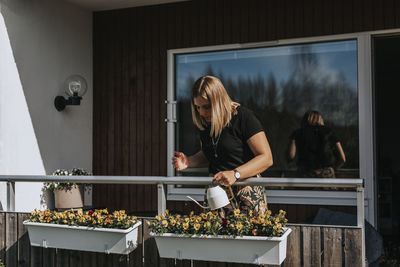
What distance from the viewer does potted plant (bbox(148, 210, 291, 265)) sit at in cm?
237

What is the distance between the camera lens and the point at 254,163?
2.42 m

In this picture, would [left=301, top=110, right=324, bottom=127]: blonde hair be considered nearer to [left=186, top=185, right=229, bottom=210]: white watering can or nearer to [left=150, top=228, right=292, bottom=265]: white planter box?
[left=150, top=228, right=292, bottom=265]: white planter box

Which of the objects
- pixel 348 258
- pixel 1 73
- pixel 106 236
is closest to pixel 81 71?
pixel 1 73

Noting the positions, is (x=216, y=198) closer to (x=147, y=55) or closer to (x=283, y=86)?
(x=283, y=86)

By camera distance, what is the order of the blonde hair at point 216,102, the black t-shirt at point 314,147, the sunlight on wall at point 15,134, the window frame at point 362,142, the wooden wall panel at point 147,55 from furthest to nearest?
the wooden wall panel at point 147,55 < the black t-shirt at point 314,147 < the window frame at point 362,142 < the sunlight on wall at point 15,134 < the blonde hair at point 216,102

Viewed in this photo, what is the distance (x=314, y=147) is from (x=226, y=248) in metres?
2.38

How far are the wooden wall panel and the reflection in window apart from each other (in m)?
0.16

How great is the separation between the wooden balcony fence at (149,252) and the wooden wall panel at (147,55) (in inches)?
73.8

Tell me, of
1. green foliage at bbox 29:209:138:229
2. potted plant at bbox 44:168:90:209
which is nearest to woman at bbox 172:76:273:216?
green foliage at bbox 29:209:138:229

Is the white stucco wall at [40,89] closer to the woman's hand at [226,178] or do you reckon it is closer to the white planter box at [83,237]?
the white planter box at [83,237]

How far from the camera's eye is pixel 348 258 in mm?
2453

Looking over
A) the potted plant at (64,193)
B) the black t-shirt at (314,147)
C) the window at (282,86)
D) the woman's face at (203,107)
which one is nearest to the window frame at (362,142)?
the window at (282,86)

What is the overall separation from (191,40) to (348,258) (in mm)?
3011

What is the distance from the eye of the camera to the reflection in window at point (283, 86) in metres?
4.43
